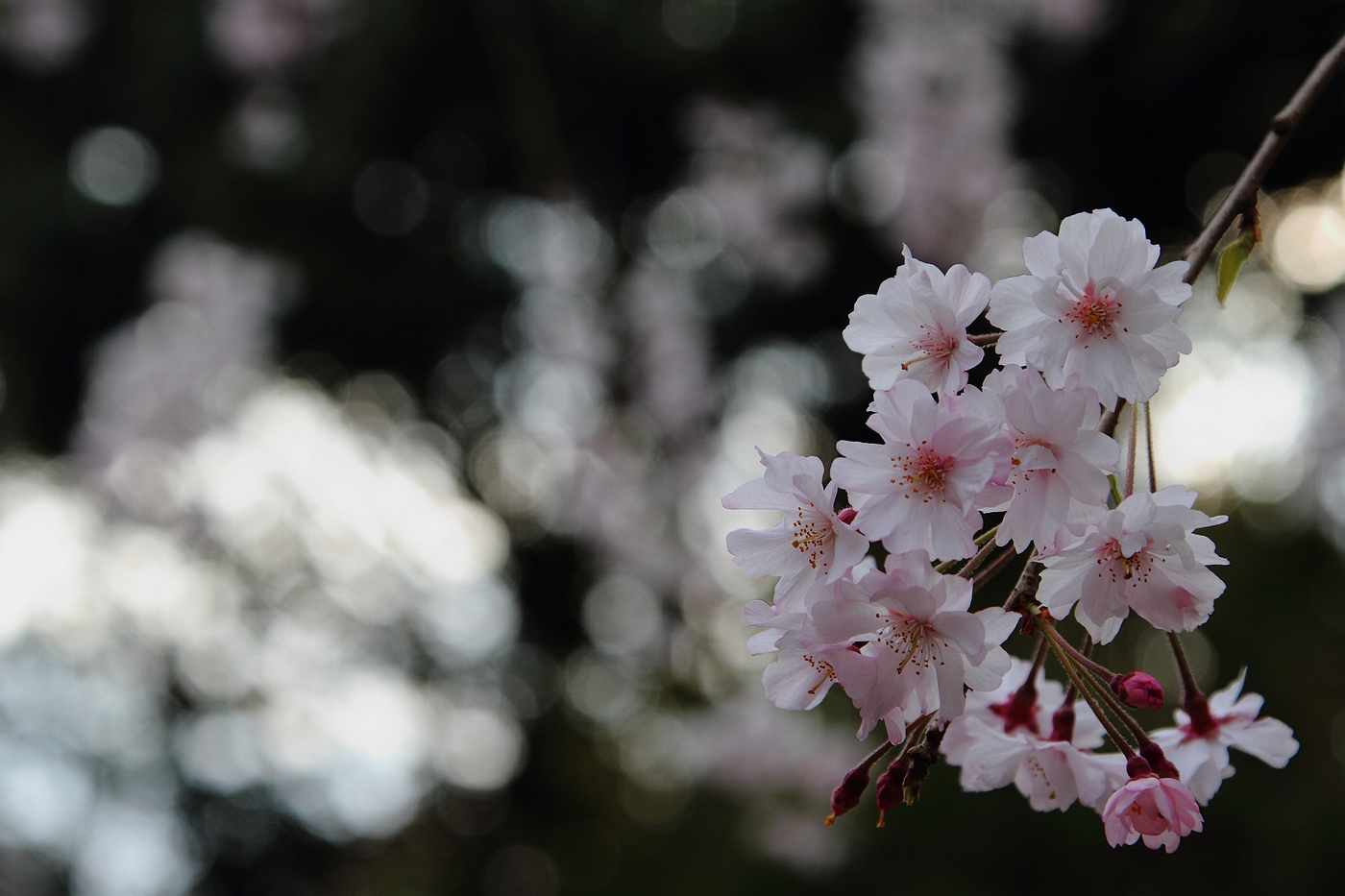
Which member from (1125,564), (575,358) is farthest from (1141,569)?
(575,358)

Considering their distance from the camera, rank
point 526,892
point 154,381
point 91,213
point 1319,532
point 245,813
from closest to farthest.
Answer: point 154,381
point 91,213
point 1319,532
point 526,892
point 245,813

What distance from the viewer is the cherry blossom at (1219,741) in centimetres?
61

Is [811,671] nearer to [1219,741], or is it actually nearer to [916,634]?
[916,634]

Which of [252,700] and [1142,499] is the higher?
[1142,499]

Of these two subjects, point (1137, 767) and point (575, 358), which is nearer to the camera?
point (1137, 767)

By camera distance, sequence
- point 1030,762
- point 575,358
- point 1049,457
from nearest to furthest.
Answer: point 1049,457, point 1030,762, point 575,358

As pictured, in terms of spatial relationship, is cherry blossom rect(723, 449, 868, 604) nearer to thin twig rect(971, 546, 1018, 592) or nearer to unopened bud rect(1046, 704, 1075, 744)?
thin twig rect(971, 546, 1018, 592)

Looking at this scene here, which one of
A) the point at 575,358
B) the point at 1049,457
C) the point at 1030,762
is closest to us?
the point at 1049,457

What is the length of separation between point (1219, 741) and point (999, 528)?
26 cm

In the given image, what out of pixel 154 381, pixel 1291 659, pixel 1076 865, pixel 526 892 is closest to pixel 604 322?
pixel 154 381

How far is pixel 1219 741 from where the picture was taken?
2.04 ft

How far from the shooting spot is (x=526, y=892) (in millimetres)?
4488

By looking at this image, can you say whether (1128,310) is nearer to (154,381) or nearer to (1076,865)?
(1076,865)

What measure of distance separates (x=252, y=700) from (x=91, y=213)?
1.98 metres
